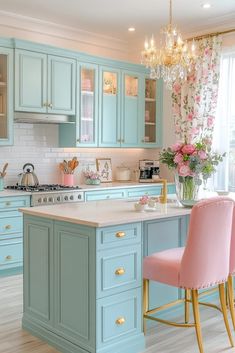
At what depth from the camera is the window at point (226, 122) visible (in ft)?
17.8

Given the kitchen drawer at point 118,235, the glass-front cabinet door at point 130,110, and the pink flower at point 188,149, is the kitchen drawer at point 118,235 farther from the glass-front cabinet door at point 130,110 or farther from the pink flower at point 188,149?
the glass-front cabinet door at point 130,110

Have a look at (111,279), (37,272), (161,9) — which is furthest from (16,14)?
(111,279)

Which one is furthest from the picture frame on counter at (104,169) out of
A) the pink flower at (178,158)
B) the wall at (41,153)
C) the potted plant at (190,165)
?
the pink flower at (178,158)

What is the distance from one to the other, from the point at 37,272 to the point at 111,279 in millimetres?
636

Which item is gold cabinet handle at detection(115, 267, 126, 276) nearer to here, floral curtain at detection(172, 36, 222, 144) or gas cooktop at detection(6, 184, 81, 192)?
gas cooktop at detection(6, 184, 81, 192)

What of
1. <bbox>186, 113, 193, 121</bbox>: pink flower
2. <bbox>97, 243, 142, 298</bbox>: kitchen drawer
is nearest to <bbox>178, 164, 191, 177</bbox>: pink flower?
<bbox>97, 243, 142, 298</bbox>: kitchen drawer

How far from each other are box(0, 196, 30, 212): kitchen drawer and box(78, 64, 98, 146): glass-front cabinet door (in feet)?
3.86

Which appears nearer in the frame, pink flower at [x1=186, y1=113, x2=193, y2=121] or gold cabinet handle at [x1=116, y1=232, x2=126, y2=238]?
gold cabinet handle at [x1=116, y1=232, x2=126, y2=238]

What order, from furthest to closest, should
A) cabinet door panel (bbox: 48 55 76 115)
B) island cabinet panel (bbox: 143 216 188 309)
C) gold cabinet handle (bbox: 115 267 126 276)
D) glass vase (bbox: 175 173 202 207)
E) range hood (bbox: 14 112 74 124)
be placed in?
cabinet door panel (bbox: 48 55 76 115) < range hood (bbox: 14 112 74 124) < glass vase (bbox: 175 173 202 207) < island cabinet panel (bbox: 143 216 188 309) < gold cabinet handle (bbox: 115 267 126 276)

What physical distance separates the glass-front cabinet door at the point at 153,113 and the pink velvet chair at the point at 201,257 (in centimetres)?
351

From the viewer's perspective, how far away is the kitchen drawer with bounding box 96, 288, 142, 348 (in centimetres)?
269

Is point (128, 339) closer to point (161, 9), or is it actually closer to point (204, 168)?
point (204, 168)

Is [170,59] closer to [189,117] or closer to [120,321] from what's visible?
[189,117]

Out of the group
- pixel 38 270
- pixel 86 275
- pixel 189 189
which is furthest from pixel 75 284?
pixel 189 189
